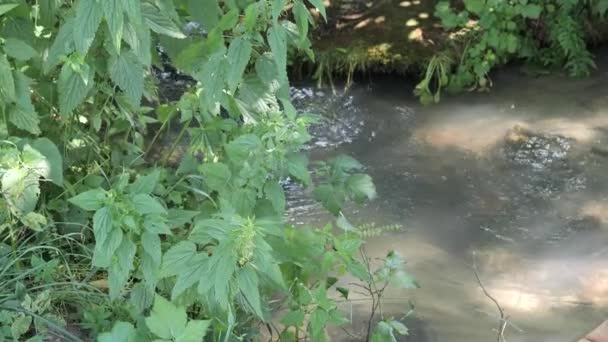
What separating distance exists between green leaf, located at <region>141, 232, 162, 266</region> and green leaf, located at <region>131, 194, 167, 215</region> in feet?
0.19

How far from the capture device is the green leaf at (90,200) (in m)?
1.99

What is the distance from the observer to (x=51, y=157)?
231cm

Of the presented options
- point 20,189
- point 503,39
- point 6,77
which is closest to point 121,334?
point 20,189

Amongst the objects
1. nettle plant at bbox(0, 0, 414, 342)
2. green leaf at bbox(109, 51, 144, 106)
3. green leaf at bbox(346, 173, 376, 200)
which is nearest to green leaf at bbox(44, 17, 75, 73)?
nettle plant at bbox(0, 0, 414, 342)

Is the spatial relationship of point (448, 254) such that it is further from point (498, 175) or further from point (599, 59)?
point (599, 59)

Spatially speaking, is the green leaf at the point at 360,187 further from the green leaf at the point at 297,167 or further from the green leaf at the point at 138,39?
the green leaf at the point at 138,39

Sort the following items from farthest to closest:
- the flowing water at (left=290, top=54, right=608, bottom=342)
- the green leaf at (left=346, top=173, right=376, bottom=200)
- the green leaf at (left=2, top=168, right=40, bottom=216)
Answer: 1. the flowing water at (left=290, top=54, right=608, bottom=342)
2. the green leaf at (left=346, top=173, right=376, bottom=200)
3. the green leaf at (left=2, top=168, right=40, bottom=216)

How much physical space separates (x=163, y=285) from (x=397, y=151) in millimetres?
2616

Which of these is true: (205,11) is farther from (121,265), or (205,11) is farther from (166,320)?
(166,320)

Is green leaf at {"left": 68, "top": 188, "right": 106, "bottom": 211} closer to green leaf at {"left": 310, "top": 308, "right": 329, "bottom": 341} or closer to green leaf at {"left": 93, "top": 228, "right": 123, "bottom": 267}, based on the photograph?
green leaf at {"left": 93, "top": 228, "right": 123, "bottom": 267}

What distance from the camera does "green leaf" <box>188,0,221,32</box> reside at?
2.33 metres

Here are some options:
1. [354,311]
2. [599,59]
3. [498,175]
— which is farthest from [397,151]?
[599,59]

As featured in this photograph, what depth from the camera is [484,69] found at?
17.0ft

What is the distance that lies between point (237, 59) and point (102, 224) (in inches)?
22.1
